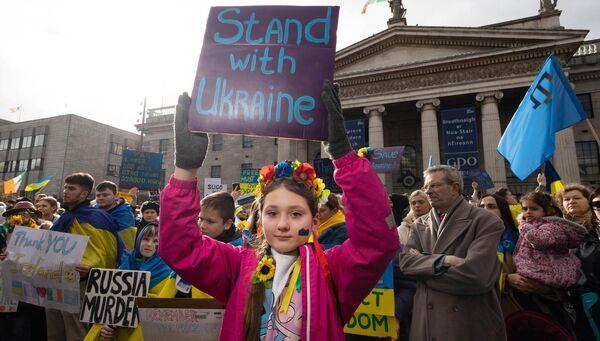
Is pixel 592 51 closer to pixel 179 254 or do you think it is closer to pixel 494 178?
pixel 494 178

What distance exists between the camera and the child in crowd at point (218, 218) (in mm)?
2992

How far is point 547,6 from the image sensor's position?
69.1ft

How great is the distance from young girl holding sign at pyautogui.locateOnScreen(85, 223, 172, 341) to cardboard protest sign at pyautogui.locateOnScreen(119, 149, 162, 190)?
1076 centimetres

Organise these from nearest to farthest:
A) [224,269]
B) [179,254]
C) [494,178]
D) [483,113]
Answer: [179,254]
[224,269]
[494,178]
[483,113]

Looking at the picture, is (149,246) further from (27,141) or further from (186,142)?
(27,141)

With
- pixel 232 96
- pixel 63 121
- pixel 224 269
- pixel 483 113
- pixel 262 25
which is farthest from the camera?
pixel 63 121

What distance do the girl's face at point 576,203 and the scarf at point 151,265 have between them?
15.3 ft

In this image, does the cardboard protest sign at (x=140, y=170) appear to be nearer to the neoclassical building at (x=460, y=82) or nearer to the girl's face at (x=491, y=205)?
the neoclassical building at (x=460, y=82)

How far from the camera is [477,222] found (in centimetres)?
294

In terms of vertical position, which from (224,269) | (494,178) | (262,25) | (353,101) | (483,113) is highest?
(353,101)

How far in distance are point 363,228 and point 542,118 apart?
200 inches

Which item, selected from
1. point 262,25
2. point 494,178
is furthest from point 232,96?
point 494,178

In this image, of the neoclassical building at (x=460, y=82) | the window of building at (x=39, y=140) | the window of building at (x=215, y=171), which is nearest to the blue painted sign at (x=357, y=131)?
the neoclassical building at (x=460, y=82)

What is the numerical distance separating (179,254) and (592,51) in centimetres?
2951
